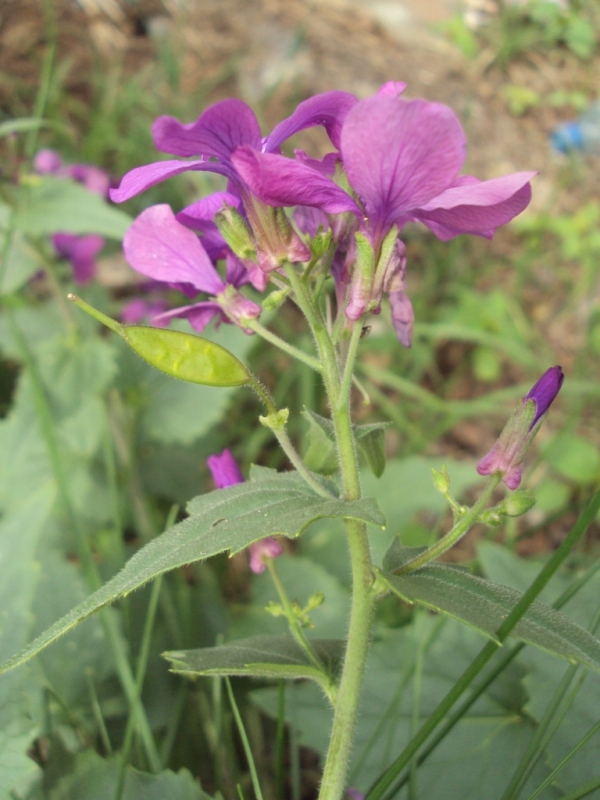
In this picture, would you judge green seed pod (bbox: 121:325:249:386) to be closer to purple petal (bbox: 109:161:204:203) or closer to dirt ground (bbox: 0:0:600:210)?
purple petal (bbox: 109:161:204:203)

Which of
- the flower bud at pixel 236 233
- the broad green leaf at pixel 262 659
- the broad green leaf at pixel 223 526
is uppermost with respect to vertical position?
the flower bud at pixel 236 233

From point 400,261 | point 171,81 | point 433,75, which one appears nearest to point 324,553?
point 400,261

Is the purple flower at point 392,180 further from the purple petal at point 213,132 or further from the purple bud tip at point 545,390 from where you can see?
the purple bud tip at point 545,390

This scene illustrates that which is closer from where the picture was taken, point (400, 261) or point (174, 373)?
point (174, 373)

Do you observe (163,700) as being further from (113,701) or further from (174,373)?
(174,373)

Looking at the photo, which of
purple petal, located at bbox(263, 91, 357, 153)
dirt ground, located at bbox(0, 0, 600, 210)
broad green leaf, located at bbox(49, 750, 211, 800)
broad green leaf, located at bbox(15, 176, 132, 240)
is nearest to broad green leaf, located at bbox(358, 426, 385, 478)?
purple petal, located at bbox(263, 91, 357, 153)

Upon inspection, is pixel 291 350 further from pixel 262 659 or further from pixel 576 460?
pixel 576 460

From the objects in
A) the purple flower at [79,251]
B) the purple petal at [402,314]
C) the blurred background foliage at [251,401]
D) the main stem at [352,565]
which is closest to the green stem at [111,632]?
the blurred background foliage at [251,401]
